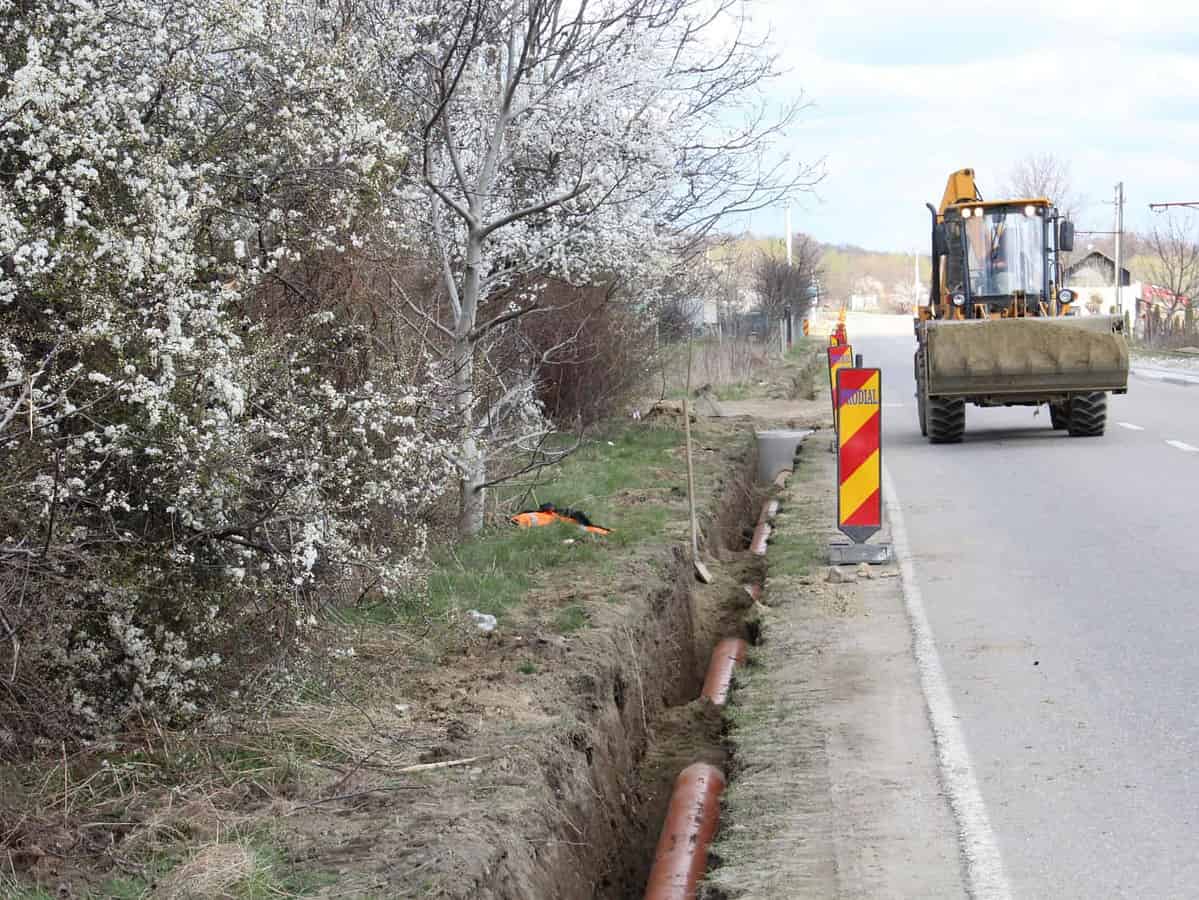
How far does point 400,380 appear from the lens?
7.45 m

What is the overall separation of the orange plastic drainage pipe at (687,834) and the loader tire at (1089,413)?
12.8 metres

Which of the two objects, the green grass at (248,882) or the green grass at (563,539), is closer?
the green grass at (248,882)

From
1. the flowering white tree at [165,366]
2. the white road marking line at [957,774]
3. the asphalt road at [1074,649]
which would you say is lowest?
the white road marking line at [957,774]

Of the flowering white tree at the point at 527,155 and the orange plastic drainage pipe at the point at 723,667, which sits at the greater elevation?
the flowering white tree at the point at 527,155

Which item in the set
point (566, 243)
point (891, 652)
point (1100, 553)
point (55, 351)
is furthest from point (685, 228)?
point (55, 351)

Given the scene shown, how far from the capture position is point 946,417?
60.2 ft

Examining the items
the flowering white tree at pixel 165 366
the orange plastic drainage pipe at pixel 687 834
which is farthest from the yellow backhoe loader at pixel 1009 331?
the flowering white tree at pixel 165 366

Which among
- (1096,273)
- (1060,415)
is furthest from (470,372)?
(1096,273)

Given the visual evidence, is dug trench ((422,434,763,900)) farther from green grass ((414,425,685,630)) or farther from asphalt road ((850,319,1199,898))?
asphalt road ((850,319,1199,898))

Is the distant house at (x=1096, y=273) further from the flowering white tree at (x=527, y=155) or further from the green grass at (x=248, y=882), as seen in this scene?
the green grass at (x=248, y=882)

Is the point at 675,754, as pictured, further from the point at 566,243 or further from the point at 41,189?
the point at 566,243

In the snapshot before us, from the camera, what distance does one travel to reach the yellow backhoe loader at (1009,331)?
58.3 ft

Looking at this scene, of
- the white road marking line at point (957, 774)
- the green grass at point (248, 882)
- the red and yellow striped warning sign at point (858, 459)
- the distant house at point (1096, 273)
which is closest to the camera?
the green grass at point (248, 882)

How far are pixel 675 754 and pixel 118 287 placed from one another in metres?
4.10
